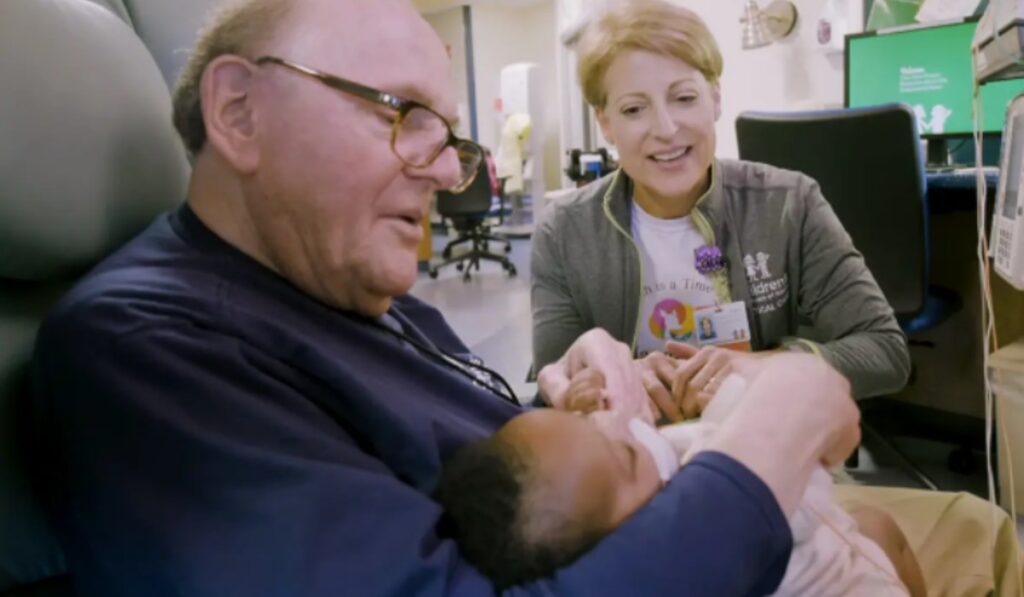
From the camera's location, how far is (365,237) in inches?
30.7

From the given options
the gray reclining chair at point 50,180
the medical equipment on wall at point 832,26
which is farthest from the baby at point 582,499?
the medical equipment on wall at point 832,26

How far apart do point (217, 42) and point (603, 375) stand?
615 millimetres

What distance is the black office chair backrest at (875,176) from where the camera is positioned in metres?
2.08

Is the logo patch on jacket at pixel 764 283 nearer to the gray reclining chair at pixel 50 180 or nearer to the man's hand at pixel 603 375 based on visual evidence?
the man's hand at pixel 603 375

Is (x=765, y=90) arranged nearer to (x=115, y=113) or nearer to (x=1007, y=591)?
(x=1007, y=591)

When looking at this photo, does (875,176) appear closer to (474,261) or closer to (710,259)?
(710,259)

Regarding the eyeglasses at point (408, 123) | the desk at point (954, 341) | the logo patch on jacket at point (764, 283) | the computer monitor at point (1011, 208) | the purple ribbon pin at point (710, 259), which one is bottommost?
the desk at point (954, 341)

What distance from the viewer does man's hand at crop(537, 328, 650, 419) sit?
991mm

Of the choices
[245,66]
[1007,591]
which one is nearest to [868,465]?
[1007,591]

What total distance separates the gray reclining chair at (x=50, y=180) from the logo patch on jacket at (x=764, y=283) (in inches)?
39.9

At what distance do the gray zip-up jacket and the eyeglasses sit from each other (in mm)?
654

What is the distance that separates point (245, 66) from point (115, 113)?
16cm

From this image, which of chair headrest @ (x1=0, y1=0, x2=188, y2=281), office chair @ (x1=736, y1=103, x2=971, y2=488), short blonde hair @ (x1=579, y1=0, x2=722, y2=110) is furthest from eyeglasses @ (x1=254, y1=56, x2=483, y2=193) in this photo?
office chair @ (x1=736, y1=103, x2=971, y2=488)

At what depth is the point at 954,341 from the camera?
8.73 ft
